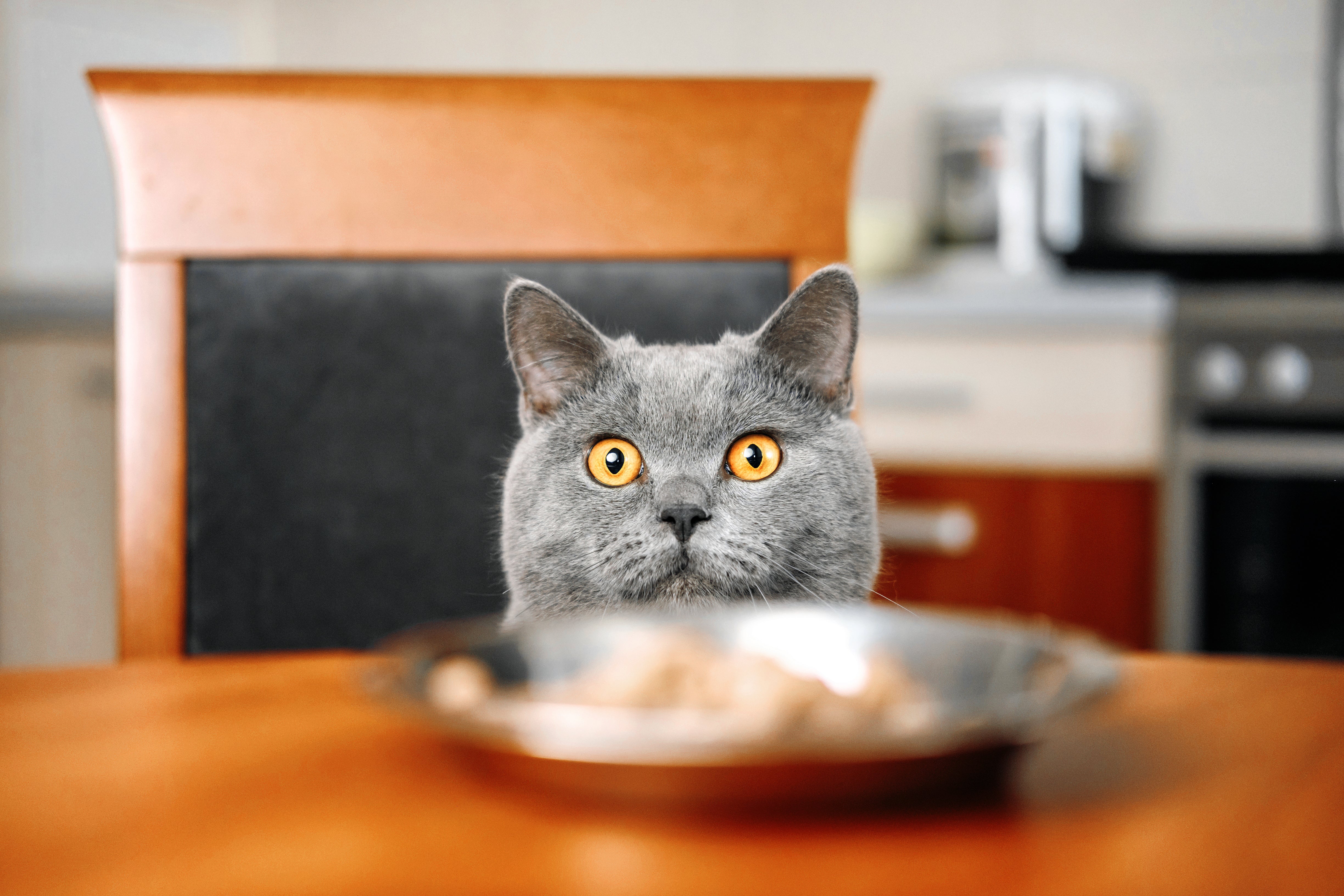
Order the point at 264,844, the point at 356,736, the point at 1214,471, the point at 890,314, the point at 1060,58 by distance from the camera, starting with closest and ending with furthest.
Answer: the point at 264,844 < the point at 356,736 < the point at 1214,471 < the point at 890,314 < the point at 1060,58

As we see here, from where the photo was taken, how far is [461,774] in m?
0.35

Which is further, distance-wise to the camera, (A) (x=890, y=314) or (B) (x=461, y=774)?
(A) (x=890, y=314)

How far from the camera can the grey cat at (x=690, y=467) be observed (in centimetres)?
53

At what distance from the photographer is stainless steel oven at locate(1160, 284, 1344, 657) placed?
1515 millimetres

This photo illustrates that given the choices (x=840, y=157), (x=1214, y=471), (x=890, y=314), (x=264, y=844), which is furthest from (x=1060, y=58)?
(x=264, y=844)

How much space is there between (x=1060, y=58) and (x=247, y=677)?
216cm

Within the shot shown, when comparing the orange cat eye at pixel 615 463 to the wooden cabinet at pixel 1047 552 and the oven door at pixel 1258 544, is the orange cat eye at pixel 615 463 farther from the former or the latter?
the oven door at pixel 1258 544

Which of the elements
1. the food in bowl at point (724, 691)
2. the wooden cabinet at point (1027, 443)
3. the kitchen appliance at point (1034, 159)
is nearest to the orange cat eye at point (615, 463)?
the food in bowl at point (724, 691)

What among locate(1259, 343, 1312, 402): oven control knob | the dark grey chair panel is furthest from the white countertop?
the dark grey chair panel

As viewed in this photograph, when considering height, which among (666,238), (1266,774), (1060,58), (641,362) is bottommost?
(1266,774)

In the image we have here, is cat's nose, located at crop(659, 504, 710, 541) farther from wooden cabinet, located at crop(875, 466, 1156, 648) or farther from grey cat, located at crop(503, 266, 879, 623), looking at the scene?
wooden cabinet, located at crop(875, 466, 1156, 648)

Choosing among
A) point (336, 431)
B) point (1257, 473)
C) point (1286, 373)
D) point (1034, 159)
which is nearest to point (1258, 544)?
point (1257, 473)

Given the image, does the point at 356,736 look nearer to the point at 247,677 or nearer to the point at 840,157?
the point at 247,677

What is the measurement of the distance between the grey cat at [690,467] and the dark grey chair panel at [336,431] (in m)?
0.24
